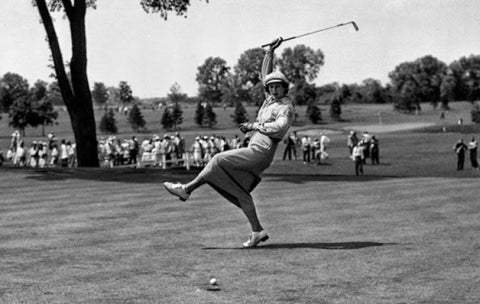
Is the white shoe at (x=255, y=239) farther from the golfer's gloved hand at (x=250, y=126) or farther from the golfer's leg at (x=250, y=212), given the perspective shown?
the golfer's gloved hand at (x=250, y=126)

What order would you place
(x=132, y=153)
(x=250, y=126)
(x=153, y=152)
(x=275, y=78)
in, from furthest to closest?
(x=132, y=153), (x=153, y=152), (x=275, y=78), (x=250, y=126)

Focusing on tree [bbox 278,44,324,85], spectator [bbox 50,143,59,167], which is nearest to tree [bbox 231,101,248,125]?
spectator [bbox 50,143,59,167]

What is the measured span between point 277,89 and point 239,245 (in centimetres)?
214

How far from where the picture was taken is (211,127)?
10838 centimetres

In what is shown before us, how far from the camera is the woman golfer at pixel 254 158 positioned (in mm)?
10219

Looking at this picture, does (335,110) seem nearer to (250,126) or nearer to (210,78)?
(210,78)

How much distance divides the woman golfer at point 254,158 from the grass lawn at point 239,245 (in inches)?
25.8

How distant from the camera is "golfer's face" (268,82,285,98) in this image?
10.4 meters

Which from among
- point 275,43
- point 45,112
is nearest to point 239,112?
point 275,43

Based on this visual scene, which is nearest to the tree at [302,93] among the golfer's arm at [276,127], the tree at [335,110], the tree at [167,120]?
the tree at [335,110]

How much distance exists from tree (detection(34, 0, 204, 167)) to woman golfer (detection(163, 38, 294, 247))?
21079 millimetres

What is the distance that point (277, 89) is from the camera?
10406 millimetres

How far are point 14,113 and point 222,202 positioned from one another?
93.0m

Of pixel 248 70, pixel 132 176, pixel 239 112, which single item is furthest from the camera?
pixel 248 70
